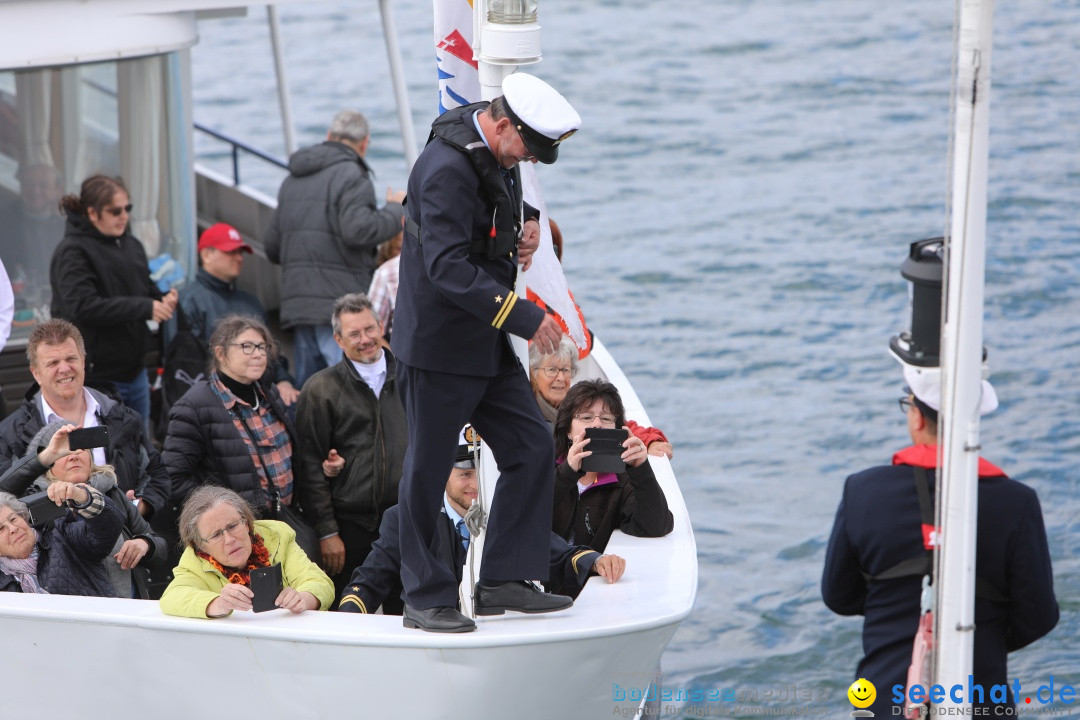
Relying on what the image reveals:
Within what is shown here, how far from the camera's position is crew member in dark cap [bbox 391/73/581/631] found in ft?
13.9

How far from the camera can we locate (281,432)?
5906 millimetres

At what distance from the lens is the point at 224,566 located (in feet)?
16.2

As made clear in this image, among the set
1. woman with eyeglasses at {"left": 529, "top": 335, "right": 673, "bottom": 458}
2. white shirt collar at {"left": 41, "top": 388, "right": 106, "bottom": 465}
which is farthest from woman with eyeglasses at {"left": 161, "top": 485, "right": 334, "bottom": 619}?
woman with eyeglasses at {"left": 529, "top": 335, "right": 673, "bottom": 458}

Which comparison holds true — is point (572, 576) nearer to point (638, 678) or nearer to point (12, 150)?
point (638, 678)

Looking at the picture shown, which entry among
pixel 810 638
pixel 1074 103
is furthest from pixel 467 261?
pixel 1074 103

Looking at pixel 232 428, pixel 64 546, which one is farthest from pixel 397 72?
pixel 64 546

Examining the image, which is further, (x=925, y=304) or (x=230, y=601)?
(x=230, y=601)

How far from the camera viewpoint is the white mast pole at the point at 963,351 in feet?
12.3

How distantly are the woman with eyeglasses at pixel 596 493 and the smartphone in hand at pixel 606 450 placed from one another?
19 cm

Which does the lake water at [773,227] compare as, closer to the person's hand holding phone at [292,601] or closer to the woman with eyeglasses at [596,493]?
the woman with eyeglasses at [596,493]

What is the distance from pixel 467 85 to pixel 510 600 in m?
1.71

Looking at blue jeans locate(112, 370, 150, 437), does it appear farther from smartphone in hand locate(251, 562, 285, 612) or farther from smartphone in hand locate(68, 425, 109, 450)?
smartphone in hand locate(251, 562, 285, 612)

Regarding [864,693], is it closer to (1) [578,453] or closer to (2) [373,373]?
(1) [578,453]

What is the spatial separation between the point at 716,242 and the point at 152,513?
1429 cm
